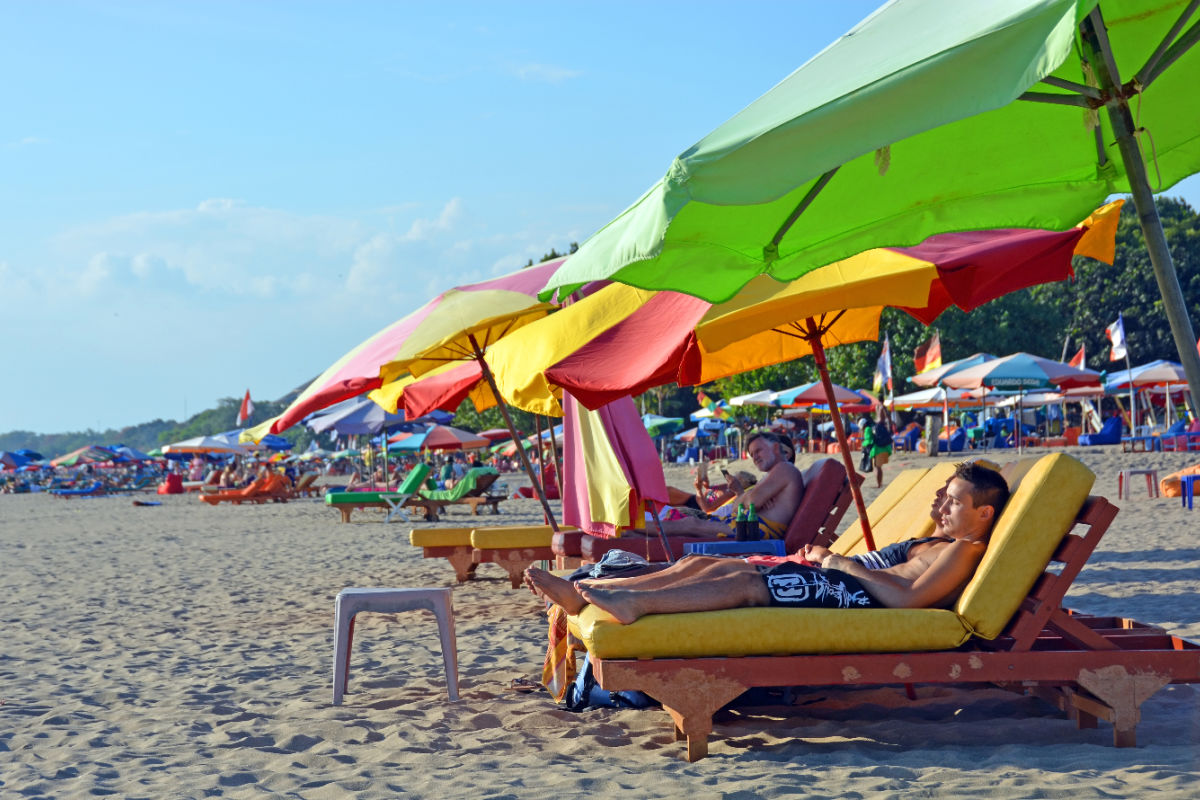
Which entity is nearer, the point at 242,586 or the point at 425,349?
the point at 425,349

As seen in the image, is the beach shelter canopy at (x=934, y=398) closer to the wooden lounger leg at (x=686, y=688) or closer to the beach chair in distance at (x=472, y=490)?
the beach chair in distance at (x=472, y=490)

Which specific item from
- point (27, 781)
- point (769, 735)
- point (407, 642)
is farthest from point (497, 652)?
point (27, 781)

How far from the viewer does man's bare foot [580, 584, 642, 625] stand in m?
4.00

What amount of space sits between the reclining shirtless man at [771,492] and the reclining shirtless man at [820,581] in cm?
246

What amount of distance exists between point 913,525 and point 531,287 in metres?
3.88

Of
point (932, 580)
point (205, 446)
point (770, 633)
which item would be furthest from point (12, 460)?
point (932, 580)

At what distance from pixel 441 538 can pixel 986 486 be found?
6.26 metres

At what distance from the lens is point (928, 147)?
383 centimetres

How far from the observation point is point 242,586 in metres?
10.8

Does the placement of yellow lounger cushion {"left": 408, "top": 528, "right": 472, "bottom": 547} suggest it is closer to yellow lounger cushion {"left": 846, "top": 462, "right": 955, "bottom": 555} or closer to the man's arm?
yellow lounger cushion {"left": 846, "top": 462, "right": 955, "bottom": 555}

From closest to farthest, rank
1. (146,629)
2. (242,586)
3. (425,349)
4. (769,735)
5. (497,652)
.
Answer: (769,735)
(497,652)
(425,349)
(146,629)
(242,586)

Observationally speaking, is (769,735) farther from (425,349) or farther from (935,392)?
(935,392)

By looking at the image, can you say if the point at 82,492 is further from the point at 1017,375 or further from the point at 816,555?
the point at 816,555

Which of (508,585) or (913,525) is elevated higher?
(913,525)
